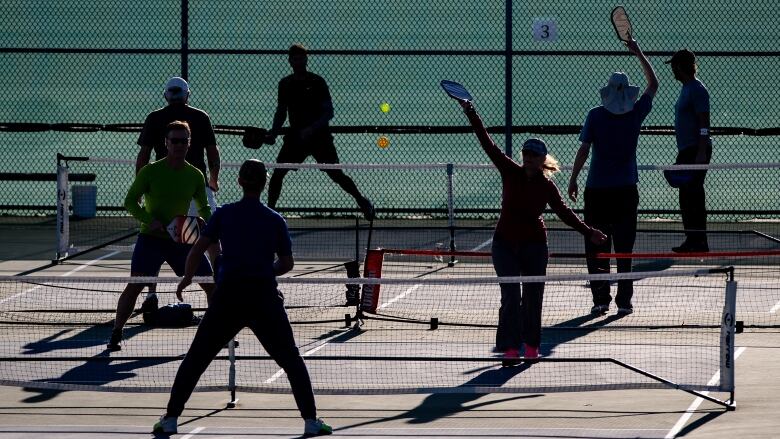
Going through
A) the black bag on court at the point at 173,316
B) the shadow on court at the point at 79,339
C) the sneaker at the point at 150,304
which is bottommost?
the shadow on court at the point at 79,339

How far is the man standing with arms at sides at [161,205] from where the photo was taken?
1241 cm

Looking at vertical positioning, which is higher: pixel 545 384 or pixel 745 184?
pixel 745 184

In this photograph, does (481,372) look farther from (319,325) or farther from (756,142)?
(756,142)

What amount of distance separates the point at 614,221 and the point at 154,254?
4450mm

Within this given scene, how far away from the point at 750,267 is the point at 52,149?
18.4 meters

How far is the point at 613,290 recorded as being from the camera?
52.3 feet

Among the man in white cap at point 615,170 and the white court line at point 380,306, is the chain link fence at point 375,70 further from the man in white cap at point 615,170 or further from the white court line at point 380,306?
the man in white cap at point 615,170

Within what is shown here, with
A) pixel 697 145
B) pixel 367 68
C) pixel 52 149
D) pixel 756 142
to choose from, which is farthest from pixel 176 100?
pixel 367 68

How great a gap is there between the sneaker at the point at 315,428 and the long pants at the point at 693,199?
8677 mm

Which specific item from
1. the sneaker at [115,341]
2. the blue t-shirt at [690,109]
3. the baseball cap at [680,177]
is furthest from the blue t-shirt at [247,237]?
the baseball cap at [680,177]

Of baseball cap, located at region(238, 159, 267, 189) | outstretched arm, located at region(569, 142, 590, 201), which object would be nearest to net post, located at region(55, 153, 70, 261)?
outstretched arm, located at region(569, 142, 590, 201)

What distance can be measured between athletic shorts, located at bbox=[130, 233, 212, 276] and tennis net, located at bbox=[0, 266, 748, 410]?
0.24 m

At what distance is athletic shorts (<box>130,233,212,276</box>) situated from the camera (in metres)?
12.5

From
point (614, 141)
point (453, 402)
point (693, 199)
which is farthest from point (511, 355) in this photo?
point (693, 199)
